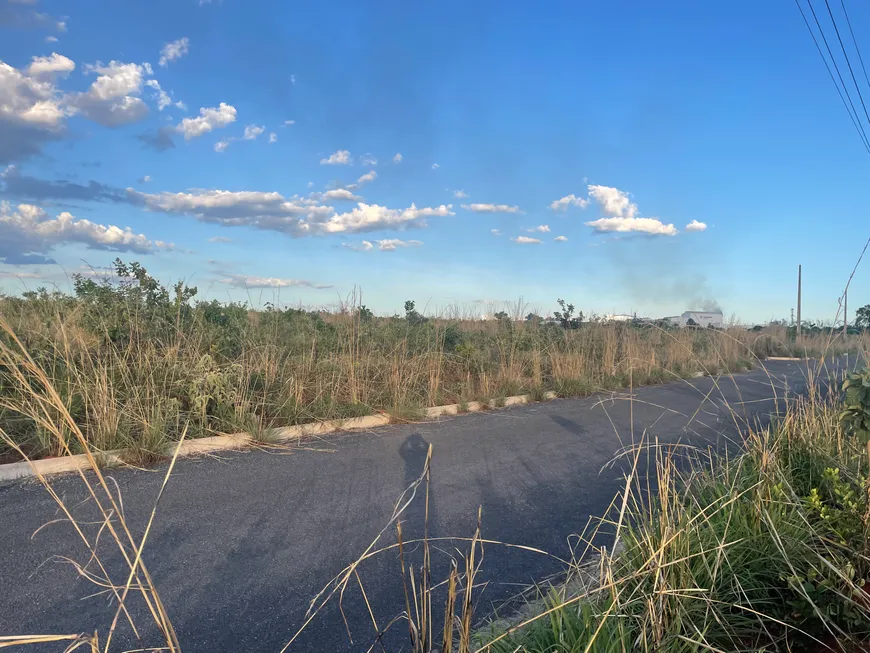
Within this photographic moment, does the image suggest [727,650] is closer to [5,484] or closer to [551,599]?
[551,599]

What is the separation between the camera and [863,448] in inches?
179

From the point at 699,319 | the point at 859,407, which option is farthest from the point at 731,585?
the point at 699,319

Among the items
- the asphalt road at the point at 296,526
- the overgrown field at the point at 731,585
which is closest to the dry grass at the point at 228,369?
the asphalt road at the point at 296,526

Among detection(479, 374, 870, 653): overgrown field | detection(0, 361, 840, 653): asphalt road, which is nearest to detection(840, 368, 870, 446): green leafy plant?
detection(479, 374, 870, 653): overgrown field

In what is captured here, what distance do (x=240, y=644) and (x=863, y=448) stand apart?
473 cm

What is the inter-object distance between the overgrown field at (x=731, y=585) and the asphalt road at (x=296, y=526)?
0.82m

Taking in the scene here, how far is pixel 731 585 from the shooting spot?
2938 millimetres

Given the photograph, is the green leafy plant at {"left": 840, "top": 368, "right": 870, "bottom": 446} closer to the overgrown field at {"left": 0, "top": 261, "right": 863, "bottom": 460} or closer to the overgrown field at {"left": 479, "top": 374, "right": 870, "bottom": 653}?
the overgrown field at {"left": 479, "top": 374, "right": 870, "bottom": 653}

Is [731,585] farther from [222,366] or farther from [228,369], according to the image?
[222,366]

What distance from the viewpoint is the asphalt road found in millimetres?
3109

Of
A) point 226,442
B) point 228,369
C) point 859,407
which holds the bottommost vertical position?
point 226,442

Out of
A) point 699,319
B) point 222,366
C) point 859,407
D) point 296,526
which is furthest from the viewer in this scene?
point 699,319

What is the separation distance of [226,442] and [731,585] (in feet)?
16.8

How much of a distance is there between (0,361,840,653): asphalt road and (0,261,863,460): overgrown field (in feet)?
2.56
